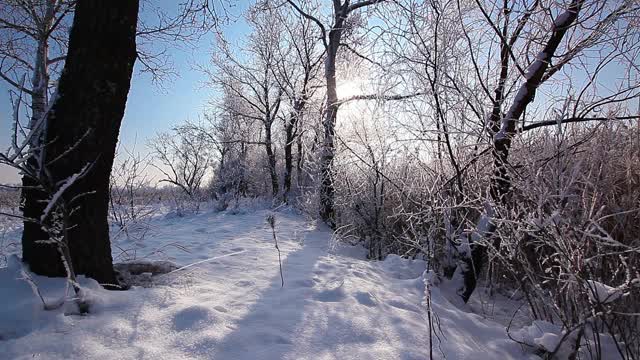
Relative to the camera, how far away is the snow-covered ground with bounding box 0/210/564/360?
1666 millimetres

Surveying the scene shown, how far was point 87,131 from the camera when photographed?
2242 millimetres

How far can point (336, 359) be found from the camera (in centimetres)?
171

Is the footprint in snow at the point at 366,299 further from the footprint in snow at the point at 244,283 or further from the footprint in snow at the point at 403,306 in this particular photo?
the footprint in snow at the point at 244,283

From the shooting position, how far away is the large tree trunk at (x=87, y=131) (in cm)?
224

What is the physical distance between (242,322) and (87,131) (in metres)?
1.51

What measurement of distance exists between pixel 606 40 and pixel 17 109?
4.49 metres

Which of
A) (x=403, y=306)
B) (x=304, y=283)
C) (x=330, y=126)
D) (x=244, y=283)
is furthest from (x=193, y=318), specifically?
(x=330, y=126)

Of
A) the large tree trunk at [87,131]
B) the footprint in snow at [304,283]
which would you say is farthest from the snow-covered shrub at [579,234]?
the large tree trunk at [87,131]

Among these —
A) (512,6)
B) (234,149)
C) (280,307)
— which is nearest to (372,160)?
(512,6)

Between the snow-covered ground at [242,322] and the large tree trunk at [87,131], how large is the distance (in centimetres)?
17

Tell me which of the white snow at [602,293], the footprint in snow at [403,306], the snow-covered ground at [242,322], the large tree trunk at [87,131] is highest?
the large tree trunk at [87,131]

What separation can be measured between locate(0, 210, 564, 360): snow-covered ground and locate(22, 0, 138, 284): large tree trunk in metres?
0.17

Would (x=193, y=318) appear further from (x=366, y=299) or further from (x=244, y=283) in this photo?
(x=366, y=299)

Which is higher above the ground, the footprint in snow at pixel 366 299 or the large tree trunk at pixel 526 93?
the large tree trunk at pixel 526 93
